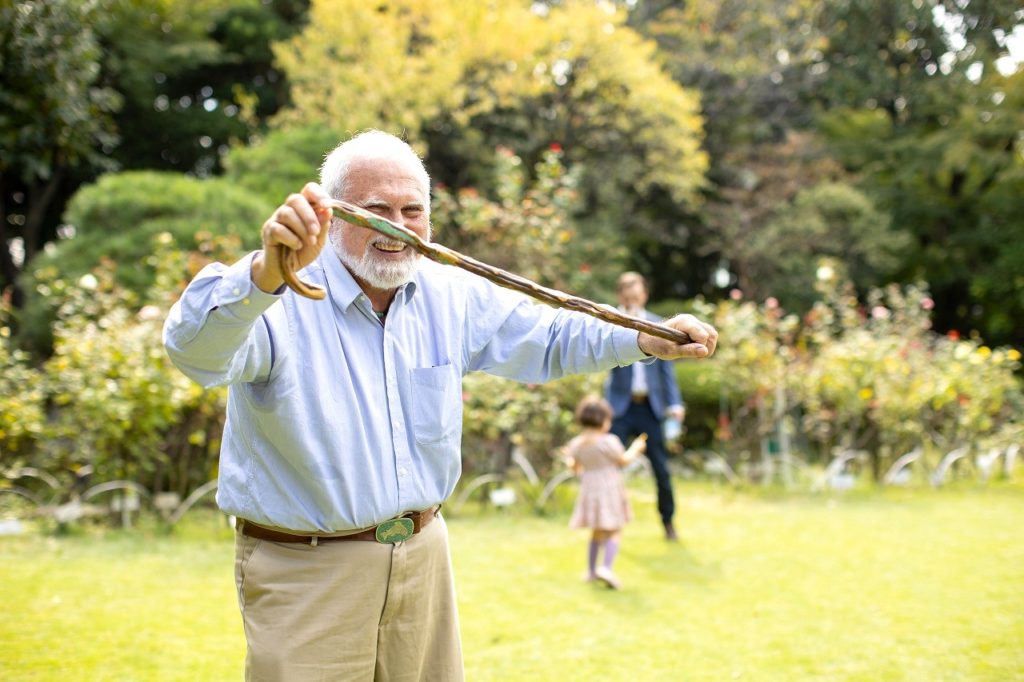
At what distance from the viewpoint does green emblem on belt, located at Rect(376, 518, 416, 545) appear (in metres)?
2.20

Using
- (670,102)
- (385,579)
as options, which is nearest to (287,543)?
(385,579)

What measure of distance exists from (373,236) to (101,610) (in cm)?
343

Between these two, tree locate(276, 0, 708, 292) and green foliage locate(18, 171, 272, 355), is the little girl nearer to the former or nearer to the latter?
green foliage locate(18, 171, 272, 355)

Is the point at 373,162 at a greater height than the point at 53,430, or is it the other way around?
the point at 373,162

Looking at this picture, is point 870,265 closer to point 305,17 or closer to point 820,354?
point 820,354

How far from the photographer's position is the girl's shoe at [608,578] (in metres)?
5.23

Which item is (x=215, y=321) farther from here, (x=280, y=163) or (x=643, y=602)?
(x=280, y=163)

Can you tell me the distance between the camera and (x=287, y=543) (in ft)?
7.06

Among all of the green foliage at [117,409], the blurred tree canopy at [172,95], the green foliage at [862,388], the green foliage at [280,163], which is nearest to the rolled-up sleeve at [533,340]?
the green foliage at [117,409]

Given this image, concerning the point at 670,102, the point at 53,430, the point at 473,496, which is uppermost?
the point at 670,102

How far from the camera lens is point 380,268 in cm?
219

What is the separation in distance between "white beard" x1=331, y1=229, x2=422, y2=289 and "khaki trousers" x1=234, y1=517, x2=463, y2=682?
63 cm

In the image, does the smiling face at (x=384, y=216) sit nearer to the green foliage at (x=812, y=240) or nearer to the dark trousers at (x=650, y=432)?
the dark trousers at (x=650, y=432)

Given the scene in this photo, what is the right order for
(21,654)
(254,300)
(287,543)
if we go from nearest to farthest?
(254,300), (287,543), (21,654)
